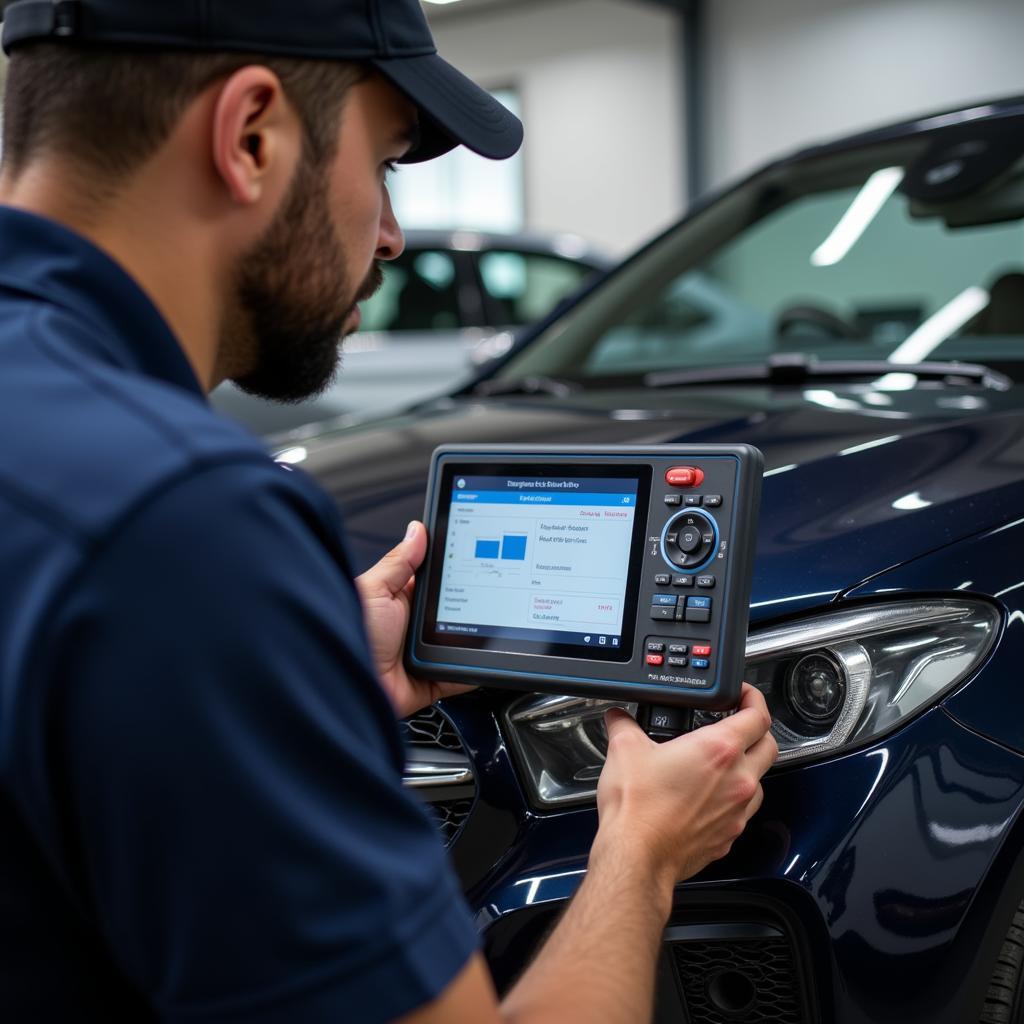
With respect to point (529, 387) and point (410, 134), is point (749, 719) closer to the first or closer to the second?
point (410, 134)

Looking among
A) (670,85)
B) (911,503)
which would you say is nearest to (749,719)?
(911,503)

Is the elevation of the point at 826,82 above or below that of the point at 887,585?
above

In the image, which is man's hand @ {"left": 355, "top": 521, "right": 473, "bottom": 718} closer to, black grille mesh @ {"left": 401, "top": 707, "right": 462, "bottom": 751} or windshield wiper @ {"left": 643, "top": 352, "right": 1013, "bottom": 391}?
black grille mesh @ {"left": 401, "top": 707, "right": 462, "bottom": 751}

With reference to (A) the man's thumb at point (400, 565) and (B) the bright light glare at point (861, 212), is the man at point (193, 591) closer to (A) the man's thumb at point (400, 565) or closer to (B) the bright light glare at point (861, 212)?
(A) the man's thumb at point (400, 565)

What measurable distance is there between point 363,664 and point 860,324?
2.08m

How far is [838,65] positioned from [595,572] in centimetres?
887

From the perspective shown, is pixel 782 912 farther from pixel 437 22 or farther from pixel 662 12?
pixel 437 22

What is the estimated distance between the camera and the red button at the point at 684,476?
4.05 ft

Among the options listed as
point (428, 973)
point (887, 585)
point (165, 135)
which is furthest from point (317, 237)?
point (887, 585)

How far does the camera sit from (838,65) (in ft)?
30.5

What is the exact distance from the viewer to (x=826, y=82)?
9.34 meters

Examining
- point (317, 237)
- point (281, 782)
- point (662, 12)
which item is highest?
point (662, 12)

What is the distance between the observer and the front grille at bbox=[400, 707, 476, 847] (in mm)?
1424

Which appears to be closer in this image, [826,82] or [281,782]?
[281,782]
